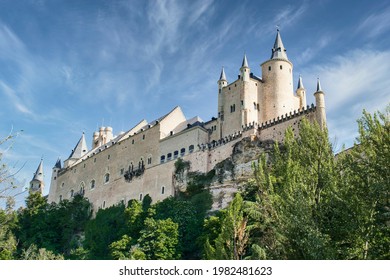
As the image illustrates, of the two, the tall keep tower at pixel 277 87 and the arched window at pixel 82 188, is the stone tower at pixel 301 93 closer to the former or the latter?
the tall keep tower at pixel 277 87

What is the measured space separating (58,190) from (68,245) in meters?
20.3

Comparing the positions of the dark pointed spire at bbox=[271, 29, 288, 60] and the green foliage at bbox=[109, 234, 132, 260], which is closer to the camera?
the green foliage at bbox=[109, 234, 132, 260]

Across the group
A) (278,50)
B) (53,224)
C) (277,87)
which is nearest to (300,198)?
(277,87)

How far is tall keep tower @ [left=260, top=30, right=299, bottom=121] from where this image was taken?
176 ft

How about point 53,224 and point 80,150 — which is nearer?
point 53,224

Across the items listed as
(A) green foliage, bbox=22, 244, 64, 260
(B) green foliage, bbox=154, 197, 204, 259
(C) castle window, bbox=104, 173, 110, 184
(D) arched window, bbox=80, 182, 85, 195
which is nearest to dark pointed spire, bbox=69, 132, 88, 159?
(D) arched window, bbox=80, 182, 85, 195

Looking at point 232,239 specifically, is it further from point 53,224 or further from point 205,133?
point 53,224

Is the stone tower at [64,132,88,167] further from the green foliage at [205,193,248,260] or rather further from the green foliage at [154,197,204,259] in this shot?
the green foliage at [205,193,248,260]

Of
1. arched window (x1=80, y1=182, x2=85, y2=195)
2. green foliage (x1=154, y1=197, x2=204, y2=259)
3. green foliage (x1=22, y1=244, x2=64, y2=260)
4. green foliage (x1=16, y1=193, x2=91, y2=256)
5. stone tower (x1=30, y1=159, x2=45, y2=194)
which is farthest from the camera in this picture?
stone tower (x1=30, y1=159, x2=45, y2=194)

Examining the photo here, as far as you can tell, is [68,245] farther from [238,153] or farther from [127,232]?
[238,153]

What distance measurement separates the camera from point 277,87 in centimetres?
5422

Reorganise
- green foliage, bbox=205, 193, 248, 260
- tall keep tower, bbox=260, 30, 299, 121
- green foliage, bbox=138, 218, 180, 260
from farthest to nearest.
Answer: tall keep tower, bbox=260, 30, 299, 121 → green foliage, bbox=138, 218, 180, 260 → green foliage, bbox=205, 193, 248, 260

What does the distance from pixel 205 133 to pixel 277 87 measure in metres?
10.6

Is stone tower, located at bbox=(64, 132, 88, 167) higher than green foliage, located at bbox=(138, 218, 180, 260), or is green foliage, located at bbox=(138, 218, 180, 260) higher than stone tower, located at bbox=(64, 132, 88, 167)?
stone tower, located at bbox=(64, 132, 88, 167)
